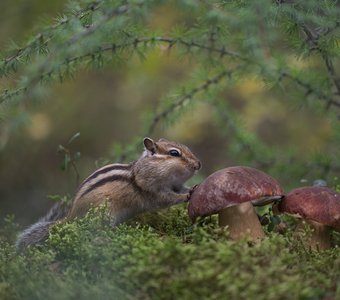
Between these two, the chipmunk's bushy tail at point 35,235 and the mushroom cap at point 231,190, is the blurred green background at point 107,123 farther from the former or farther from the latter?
the mushroom cap at point 231,190

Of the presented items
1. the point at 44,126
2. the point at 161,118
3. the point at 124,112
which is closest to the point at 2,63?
the point at 161,118

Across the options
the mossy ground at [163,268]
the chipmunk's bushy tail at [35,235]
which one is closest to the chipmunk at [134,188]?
the chipmunk's bushy tail at [35,235]

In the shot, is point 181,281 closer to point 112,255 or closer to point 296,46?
point 112,255

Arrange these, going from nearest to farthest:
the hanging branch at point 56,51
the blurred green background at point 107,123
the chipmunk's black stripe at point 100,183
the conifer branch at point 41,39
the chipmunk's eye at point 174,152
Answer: the hanging branch at point 56,51 < the conifer branch at point 41,39 < the chipmunk's black stripe at point 100,183 < the chipmunk's eye at point 174,152 < the blurred green background at point 107,123

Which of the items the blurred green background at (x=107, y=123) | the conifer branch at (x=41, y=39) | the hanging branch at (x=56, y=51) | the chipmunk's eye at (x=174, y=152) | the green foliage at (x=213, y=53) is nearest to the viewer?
the hanging branch at (x=56, y=51)

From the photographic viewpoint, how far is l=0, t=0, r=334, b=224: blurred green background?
336 inches

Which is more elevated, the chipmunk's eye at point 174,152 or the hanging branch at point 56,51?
the hanging branch at point 56,51

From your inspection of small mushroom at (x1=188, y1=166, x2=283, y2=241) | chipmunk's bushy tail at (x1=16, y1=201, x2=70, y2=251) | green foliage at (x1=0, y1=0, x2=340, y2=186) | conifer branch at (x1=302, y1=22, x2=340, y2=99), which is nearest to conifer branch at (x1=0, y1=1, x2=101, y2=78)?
green foliage at (x1=0, y1=0, x2=340, y2=186)

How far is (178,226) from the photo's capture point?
3.82 m

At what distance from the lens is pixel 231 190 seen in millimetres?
3197

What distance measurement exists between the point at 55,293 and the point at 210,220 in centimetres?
116

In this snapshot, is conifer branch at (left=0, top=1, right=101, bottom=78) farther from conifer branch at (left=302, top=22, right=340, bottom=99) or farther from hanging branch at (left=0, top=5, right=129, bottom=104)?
conifer branch at (left=302, top=22, right=340, bottom=99)

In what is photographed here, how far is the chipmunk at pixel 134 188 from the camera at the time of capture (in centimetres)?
389

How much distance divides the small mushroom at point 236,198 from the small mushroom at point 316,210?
9cm
